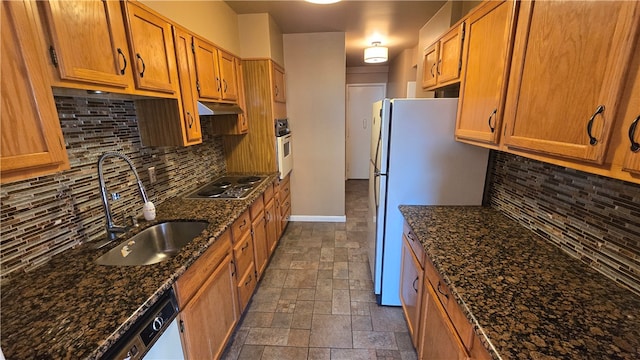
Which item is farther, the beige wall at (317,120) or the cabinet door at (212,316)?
the beige wall at (317,120)

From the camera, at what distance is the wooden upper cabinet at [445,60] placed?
1644 mm

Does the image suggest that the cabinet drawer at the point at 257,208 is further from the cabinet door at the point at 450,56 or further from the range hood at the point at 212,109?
the cabinet door at the point at 450,56

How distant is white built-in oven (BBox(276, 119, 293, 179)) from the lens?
10.1 ft

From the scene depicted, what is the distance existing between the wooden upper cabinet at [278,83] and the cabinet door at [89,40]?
1.86 m

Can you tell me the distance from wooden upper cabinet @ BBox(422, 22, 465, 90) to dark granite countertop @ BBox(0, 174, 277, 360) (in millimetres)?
1842

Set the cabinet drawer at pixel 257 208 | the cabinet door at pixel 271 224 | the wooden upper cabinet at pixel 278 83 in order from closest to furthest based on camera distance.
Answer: the cabinet drawer at pixel 257 208
the cabinet door at pixel 271 224
the wooden upper cabinet at pixel 278 83

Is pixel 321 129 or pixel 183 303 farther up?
pixel 321 129

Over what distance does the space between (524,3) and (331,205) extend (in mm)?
3114

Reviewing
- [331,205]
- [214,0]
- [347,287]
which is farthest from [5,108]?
[331,205]

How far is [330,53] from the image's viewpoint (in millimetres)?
3445

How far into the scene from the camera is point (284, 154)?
10.6 ft

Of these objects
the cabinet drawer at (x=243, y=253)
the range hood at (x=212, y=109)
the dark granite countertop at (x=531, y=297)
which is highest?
the range hood at (x=212, y=109)

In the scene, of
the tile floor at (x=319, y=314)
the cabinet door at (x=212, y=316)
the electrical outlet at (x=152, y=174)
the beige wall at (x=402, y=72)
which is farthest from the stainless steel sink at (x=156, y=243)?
the beige wall at (x=402, y=72)

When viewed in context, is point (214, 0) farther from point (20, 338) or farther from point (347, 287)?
point (347, 287)
